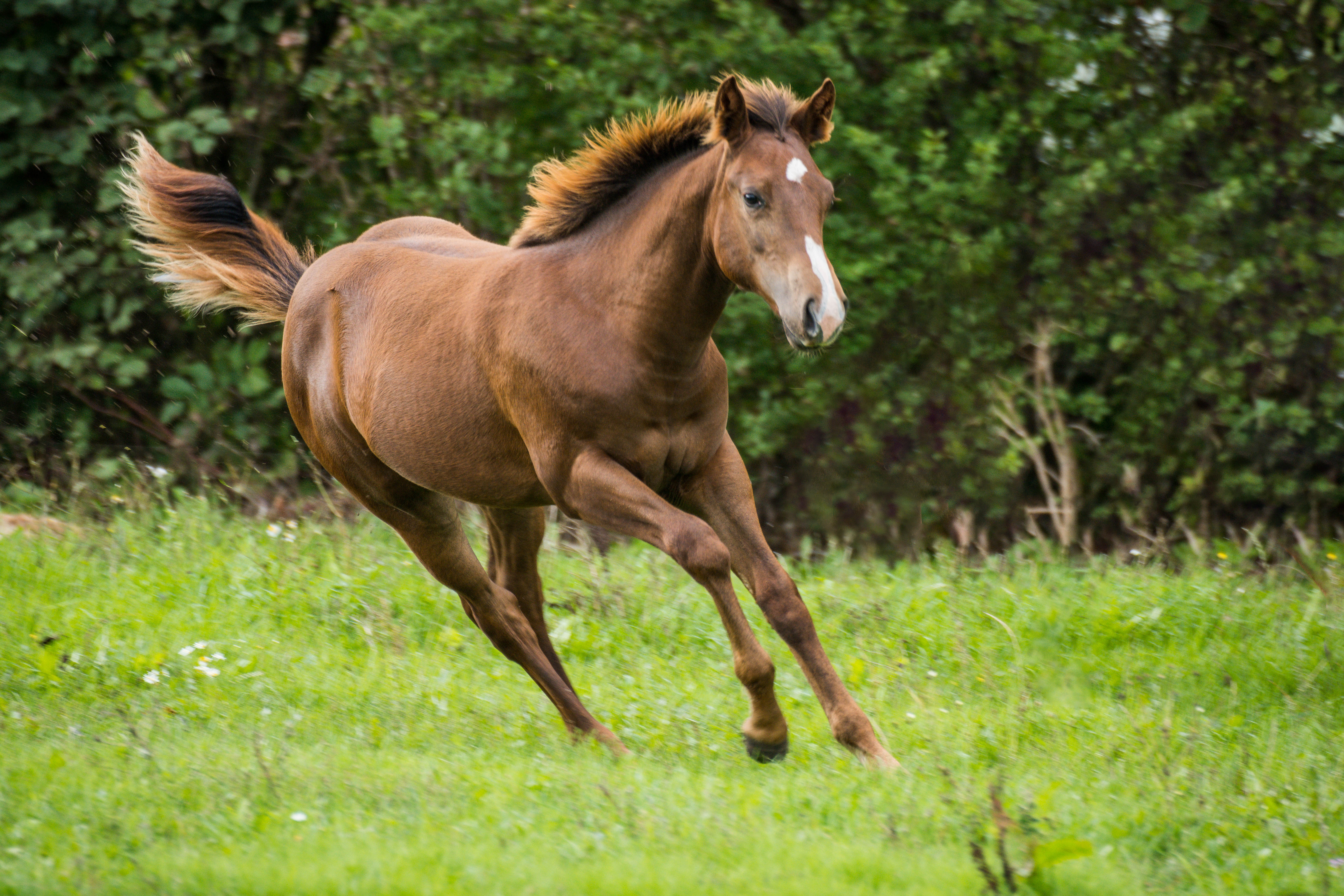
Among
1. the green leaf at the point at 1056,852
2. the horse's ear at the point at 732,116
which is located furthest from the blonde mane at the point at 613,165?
the green leaf at the point at 1056,852

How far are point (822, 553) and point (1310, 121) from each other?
4558 millimetres

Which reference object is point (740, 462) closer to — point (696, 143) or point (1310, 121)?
point (696, 143)

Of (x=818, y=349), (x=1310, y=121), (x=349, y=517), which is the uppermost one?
(x=1310, y=121)

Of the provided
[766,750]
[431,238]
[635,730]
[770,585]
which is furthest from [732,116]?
[635,730]

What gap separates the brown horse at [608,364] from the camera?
423cm

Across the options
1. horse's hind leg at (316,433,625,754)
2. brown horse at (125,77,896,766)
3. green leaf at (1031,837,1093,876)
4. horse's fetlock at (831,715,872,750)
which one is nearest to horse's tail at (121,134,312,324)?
brown horse at (125,77,896,766)

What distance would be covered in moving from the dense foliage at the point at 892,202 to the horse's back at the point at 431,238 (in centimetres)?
276

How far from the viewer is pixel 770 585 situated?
14.6 ft

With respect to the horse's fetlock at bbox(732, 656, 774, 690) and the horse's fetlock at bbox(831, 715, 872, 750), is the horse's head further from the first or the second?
the horse's fetlock at bbox(831, 715, 872, 750)

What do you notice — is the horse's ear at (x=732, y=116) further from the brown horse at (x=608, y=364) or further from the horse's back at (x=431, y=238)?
the horse's back at (x=431, y=238)

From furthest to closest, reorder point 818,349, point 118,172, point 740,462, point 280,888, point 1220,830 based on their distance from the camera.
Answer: point 118,172 → point 740,462 → point 818,349 → point 1220,830 → point 280,888

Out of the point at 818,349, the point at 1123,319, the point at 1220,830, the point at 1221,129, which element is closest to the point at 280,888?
the point at 818,349

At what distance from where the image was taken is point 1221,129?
9.19 meters

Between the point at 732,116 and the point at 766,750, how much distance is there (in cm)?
216
